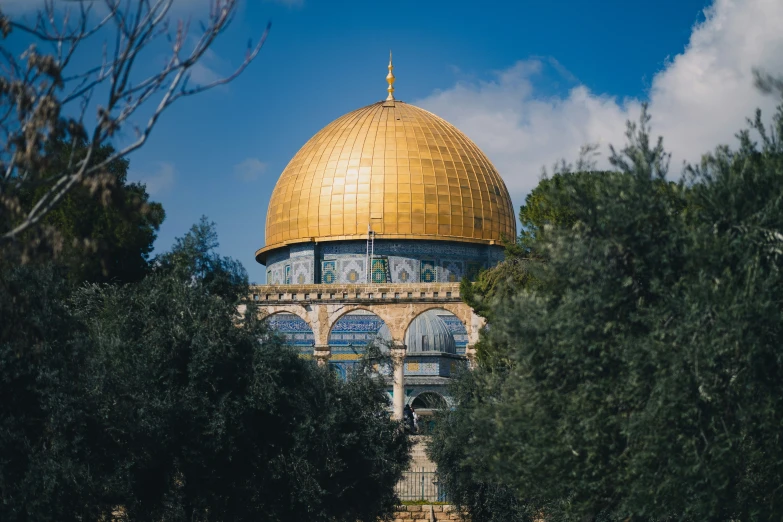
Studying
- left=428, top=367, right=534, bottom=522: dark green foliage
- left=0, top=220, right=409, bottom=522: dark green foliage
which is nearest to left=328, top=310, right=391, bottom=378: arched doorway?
left=428, top=367, right=534, bottom=522: dark green foliage

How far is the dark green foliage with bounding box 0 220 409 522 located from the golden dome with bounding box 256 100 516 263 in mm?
19612

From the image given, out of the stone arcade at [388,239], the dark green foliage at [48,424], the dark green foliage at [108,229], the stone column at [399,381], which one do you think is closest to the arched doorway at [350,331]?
the stone arcade at [388,239]

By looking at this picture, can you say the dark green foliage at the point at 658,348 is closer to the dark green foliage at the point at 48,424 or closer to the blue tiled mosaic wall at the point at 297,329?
the dark green foliage at the point at 48,424

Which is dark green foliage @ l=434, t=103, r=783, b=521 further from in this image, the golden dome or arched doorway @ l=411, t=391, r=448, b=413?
the golden dome

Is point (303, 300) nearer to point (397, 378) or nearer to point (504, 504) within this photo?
point (397, 378)

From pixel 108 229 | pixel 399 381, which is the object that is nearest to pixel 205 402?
pixel 108 229

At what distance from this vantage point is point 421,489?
1905 centimetres

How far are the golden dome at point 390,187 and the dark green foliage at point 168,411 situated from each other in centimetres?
1961

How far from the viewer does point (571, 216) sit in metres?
15.5

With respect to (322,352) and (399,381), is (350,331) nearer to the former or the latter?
(322,352)

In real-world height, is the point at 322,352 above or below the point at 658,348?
above

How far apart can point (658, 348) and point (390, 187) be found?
25.6 meters

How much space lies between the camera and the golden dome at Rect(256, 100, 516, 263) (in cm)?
3384

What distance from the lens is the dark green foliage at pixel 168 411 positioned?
1113 centimetres
